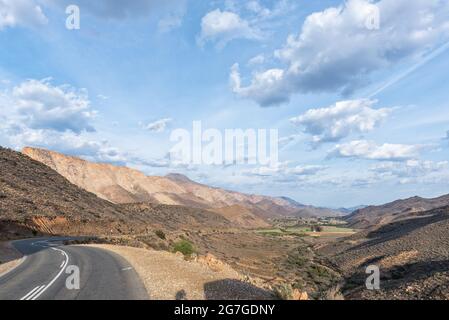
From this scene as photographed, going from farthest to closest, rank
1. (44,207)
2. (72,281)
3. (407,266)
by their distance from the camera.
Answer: (44,207) → (407,266) → (72,281)

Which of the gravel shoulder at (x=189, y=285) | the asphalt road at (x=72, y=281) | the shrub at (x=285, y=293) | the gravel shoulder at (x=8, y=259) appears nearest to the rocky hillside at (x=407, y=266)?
→ the shrub at (x=285, y=293)

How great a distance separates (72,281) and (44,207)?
54.7m

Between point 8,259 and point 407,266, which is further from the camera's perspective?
point 407,266

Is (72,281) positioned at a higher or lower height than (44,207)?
lower

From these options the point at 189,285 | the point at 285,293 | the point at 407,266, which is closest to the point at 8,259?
the point at 189,285

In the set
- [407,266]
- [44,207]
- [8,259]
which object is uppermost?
[44,207]

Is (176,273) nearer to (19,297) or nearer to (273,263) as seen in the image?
(19,297)

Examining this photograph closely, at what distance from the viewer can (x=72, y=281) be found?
17.2m

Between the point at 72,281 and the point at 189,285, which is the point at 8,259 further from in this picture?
the point at 189,285

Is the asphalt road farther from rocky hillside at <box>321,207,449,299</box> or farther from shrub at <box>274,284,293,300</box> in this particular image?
rocky hillside at <box>321,207,449,299</box>

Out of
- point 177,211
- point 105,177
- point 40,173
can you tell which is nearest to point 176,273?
point 40,173

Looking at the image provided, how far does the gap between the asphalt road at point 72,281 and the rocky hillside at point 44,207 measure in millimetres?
31080

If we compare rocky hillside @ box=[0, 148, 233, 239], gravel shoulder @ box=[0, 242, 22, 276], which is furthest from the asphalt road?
rocky hillside @ box=[0, 148, 233, 239]

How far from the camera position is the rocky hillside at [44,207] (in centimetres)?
5769
